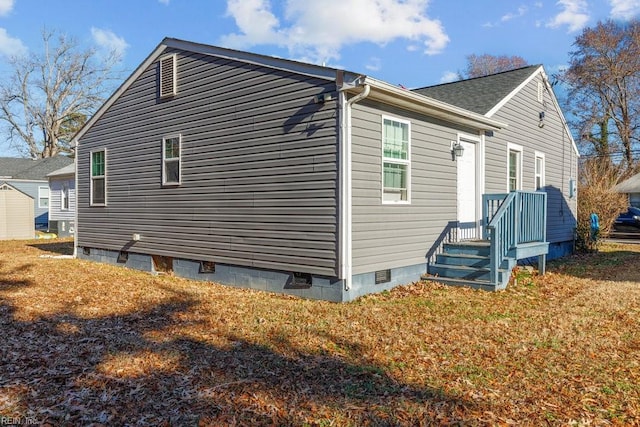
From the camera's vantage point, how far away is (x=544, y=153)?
1254 centimetres

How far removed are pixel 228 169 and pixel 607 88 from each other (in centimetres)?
3309

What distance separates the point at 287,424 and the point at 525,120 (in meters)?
10.8

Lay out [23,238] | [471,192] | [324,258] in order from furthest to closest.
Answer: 1. [23,238]
2. [471,192]
3. [324,258]

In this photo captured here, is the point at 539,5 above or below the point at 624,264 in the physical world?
above

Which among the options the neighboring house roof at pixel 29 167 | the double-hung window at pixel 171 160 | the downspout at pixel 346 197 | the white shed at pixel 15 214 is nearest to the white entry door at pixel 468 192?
the downspout at pixel 346 197

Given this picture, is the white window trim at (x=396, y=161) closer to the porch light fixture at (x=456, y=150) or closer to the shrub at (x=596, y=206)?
the porch light fixture at (x=456, y=150)

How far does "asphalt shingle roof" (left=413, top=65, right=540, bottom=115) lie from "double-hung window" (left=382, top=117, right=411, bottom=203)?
295cm

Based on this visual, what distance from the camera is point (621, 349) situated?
4.75 meters

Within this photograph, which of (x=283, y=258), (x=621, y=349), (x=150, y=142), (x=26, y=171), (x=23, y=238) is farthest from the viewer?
(x=26, y=171)

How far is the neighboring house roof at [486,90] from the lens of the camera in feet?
34.0

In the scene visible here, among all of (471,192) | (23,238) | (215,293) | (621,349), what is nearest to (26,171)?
(23,238)

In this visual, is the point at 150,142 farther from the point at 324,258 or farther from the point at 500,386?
the point at 500,386

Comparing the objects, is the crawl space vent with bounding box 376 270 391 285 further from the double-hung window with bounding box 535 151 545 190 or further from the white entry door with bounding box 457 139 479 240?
the double-hung window with bounding box 535 151 545 190

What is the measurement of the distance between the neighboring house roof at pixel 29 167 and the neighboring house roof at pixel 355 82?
20.0 metres
